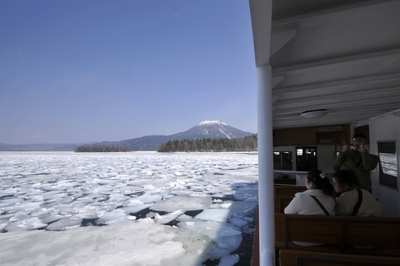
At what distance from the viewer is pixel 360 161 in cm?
421

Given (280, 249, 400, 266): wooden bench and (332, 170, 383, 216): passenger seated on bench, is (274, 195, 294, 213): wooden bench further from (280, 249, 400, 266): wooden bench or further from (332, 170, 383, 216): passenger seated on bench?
(280, 249, 400, 266): wooden bench

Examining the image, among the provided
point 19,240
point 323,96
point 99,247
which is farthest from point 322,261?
point 19,240

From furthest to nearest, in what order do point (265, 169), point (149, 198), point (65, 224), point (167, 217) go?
point (149, 198) → point (167, 217) → point (65, 224) → point (265, 169)

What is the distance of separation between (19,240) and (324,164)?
9.79m

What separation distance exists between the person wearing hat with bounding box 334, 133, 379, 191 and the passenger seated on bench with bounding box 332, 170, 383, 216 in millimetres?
1642

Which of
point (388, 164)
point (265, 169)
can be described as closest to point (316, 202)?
point (265, 169)

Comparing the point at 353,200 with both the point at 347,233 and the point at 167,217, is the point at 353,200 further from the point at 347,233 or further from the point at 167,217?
the point at 167,217

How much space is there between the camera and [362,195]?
252 centimetres

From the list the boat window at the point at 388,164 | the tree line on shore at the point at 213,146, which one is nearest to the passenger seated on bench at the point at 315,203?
the boat window at the point at 388,164

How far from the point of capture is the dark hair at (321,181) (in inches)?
102

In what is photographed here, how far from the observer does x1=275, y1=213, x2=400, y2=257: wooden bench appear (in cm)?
226

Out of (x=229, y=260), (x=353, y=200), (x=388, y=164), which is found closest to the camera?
(x=353, y=200)

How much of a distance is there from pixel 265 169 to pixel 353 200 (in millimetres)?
1261

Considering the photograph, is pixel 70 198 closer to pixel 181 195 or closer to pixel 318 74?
pixel 181 195
